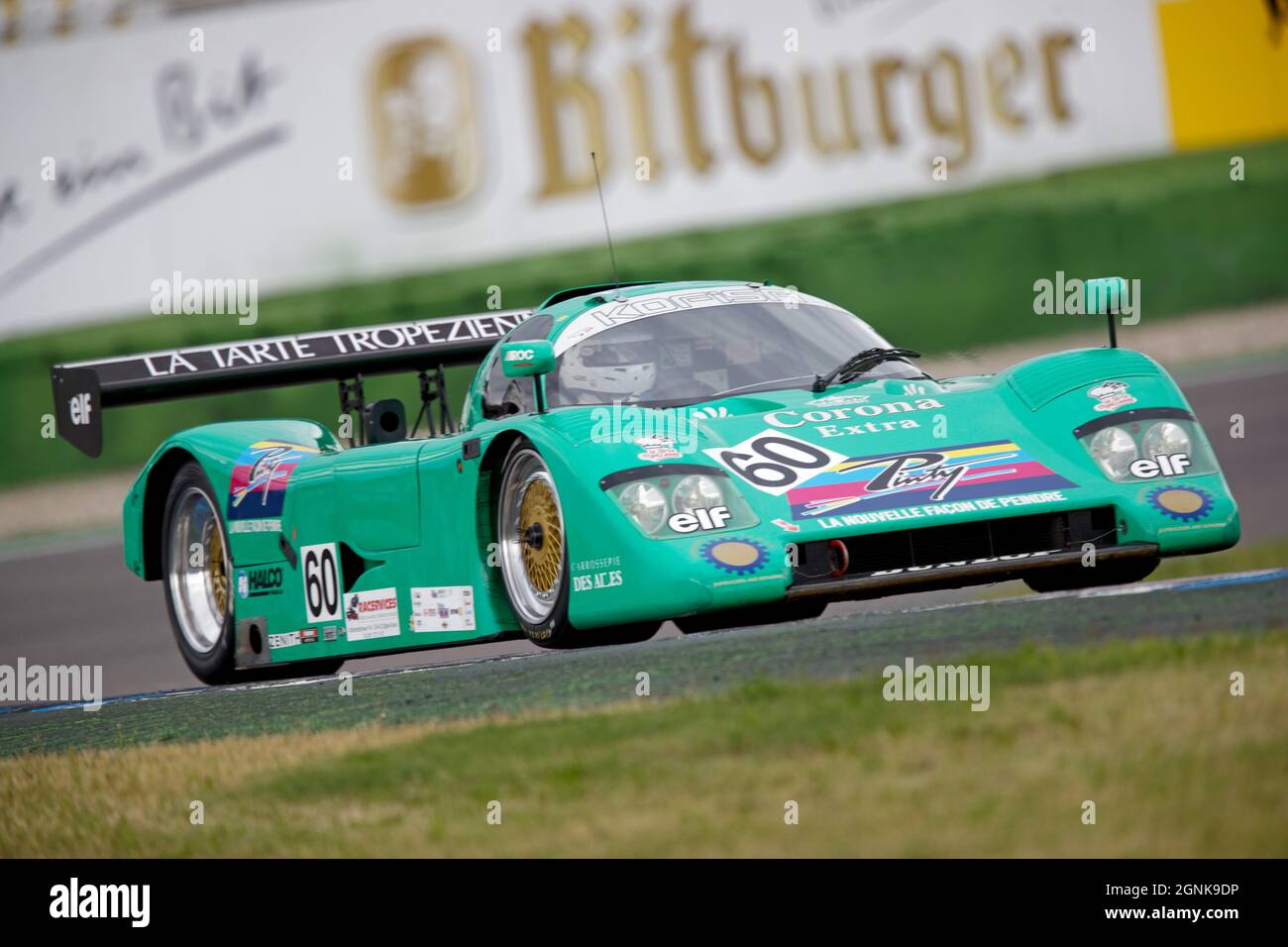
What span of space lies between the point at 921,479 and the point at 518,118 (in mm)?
14232

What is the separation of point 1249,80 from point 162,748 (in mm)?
16247

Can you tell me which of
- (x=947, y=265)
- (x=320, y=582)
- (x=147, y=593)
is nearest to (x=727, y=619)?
(x=320, y=582)

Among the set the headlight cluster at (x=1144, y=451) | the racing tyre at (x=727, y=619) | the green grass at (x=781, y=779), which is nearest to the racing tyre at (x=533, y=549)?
the racing tyre at (x=727, y=619)

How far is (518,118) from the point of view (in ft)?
67.2

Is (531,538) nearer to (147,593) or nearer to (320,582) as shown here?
(320,582)

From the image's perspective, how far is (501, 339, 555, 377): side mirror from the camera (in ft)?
24.2

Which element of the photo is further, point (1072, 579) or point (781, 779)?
point (1072, 579)

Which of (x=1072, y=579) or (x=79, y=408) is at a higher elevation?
(x=79, y=408)

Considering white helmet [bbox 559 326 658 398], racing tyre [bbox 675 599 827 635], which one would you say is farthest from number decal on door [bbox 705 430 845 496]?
white helmet [bbox 559 326 658 398]

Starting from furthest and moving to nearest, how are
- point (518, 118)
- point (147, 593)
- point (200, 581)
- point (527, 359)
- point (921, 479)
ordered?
point (518, 118), point (147, 593), point (200, 581), point (527, 359), point (921, 479)

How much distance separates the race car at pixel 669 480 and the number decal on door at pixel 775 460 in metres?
0.01

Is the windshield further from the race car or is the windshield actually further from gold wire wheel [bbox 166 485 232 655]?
gold wire wheel [bbox 166 485 232 655]

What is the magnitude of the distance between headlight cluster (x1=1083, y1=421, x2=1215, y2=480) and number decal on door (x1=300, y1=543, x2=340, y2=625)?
3032mm

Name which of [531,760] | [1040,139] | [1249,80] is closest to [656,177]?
[1040,139]
